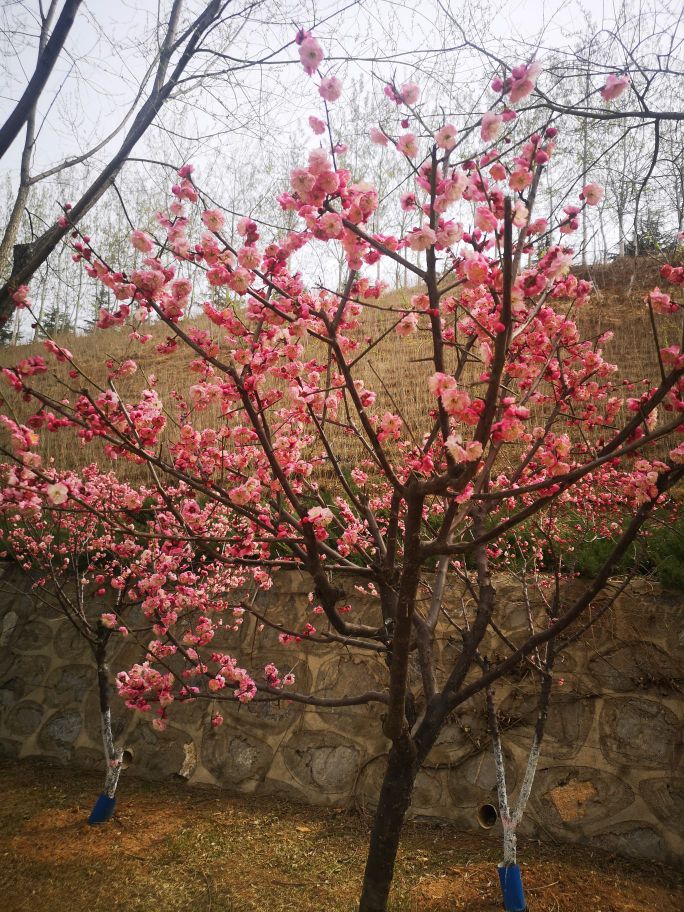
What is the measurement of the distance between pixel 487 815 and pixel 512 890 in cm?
78

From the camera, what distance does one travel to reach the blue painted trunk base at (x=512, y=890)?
2244mm

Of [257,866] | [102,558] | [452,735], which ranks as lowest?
[257,866]

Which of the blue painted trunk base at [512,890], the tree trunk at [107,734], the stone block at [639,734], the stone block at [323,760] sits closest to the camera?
the blue painted trunk base at [512,890]

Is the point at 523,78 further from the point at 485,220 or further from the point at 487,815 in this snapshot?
the point at 487,815

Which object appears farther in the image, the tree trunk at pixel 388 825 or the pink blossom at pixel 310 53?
the tree trunk at pixel 388 825

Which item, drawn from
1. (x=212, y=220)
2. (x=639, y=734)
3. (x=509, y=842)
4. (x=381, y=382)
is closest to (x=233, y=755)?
(x=509, y=842)

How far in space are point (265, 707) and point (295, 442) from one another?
2.34 m

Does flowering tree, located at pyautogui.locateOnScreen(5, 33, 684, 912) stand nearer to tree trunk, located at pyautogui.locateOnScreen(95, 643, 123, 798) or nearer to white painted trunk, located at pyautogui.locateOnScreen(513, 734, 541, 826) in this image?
white painted trunk, located at pyautogui.locateOnScreen(513, 734, 541, 826)

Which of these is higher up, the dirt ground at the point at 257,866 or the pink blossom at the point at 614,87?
the pink blossom at the point at 614,87

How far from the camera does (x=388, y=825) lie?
6.50 feet

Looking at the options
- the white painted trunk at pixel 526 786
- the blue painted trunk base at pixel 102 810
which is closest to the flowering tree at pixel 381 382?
the white painted trunk at pixel 526 786

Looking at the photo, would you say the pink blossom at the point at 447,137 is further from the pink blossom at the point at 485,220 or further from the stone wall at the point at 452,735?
the stone wall at the point at 452,735

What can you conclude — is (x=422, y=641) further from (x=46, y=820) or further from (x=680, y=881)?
(x=46, y=820)

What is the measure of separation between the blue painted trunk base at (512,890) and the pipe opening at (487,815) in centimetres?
70
